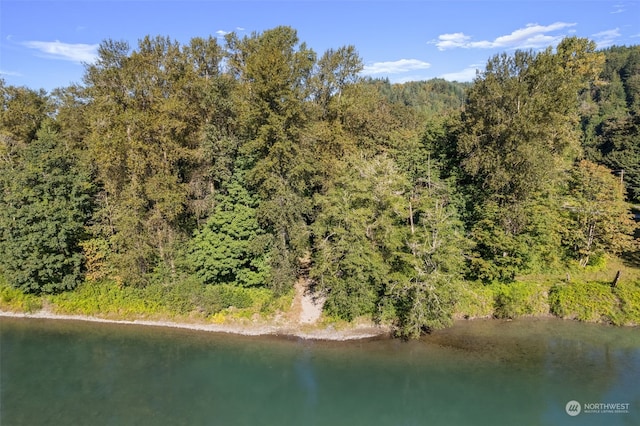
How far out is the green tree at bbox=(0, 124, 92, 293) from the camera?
28.3 meters

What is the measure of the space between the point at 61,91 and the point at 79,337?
28499 millimetres

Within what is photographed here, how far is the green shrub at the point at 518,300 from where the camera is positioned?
1073 inches

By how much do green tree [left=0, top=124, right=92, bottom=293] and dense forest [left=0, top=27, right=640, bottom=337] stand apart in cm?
13

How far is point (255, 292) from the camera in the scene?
1112 inches

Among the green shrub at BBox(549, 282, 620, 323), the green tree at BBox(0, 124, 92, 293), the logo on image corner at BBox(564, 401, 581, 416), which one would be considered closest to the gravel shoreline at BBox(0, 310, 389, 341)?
the green tree at BBox(0, 124, 92, 293)

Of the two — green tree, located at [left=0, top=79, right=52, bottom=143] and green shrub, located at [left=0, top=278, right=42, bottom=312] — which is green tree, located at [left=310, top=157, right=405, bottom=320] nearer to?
green shrub, located at [left=0, top=278, right=42, bottom=312]

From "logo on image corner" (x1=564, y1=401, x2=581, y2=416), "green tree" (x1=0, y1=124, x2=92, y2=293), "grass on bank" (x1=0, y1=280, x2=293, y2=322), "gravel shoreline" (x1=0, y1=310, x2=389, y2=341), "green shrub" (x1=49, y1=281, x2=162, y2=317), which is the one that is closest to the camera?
"logo on image corner" (x1=564, y1=401, x2=581, y2=416)

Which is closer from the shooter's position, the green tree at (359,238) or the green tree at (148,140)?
the green tree at (359,238)

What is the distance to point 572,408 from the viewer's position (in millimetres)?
18734

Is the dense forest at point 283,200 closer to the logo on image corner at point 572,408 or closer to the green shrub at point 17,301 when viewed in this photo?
the green shrub at point 17,301

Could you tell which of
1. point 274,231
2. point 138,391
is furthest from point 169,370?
point 274,231

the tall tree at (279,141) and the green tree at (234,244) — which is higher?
the tall tree at (279,141)

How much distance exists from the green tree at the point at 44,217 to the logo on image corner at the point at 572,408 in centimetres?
3308

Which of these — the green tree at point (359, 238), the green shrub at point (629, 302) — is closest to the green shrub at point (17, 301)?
the green tree at point (359, 238)
